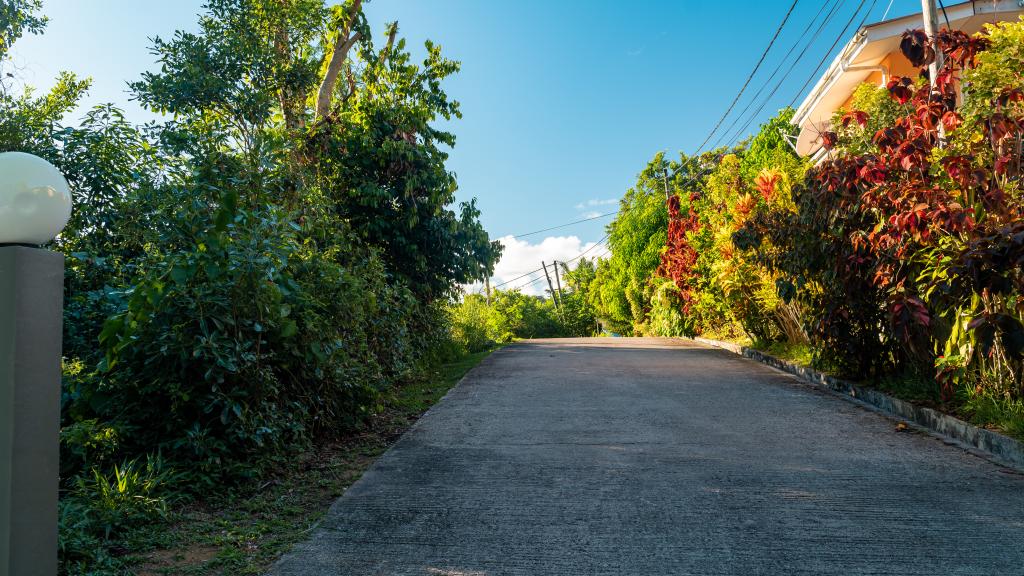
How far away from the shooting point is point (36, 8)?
10.8 m

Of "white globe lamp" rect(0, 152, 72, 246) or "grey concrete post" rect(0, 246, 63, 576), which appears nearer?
"grey concrete post" rect(0, 246, 63, 576)

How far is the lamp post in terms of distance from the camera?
2.21 m

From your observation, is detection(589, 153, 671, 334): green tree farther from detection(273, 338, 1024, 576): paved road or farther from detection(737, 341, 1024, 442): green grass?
detection(273, 338, 1024, 576): paved road

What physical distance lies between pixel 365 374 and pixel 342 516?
2.50 metres

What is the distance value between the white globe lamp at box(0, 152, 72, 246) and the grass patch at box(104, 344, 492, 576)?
169 centimetres

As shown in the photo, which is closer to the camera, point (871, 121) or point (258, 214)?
point (258, 214)

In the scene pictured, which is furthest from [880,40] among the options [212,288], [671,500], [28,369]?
[28,369]

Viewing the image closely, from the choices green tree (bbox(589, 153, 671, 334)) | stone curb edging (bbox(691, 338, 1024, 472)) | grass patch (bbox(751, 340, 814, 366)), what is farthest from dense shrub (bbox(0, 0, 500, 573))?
green tree (bbox(589, 153, 671, 334))

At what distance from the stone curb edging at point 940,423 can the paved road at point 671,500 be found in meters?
0.19

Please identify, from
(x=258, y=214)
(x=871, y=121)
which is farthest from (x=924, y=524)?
(x=871, y=121)

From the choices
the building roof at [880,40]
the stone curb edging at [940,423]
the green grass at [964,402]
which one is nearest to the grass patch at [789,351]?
the stone curb edging at [940,423]

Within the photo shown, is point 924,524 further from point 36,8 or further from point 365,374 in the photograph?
point 36,8

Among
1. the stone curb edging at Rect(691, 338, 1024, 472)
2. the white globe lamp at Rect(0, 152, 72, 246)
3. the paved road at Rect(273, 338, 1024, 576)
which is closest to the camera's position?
the white globe lamp at Rect(0, 152, 72, 246)

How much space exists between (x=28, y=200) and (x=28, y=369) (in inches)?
25.0
